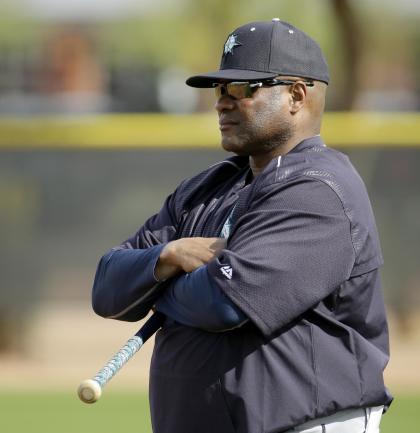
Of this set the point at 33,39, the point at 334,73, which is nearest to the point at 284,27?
the point at 334,73

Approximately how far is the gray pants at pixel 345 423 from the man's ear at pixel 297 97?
35.6 inches

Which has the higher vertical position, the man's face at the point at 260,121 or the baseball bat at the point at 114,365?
the man's face at the point at 260,121

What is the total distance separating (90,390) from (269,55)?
1.12 metres

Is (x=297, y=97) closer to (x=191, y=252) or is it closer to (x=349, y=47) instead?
(x=191, y=252)

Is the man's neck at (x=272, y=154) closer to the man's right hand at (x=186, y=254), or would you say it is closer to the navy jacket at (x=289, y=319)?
the navy jacket at (x=289, y=319)

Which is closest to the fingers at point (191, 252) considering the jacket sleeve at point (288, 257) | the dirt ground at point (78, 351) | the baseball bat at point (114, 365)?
the jacket sleeve at point (288, 257)

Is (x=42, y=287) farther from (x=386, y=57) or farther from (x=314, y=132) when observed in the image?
(x=386, y=57)

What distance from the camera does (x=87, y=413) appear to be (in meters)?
7.32

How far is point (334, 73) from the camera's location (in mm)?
18703

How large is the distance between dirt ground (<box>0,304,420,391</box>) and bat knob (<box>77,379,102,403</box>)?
235 inches

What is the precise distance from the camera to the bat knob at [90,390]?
2.73 meters

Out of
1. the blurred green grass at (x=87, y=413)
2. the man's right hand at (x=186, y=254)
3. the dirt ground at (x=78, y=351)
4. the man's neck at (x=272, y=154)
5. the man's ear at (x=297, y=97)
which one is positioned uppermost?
the man's ear at (x=297, y=97)

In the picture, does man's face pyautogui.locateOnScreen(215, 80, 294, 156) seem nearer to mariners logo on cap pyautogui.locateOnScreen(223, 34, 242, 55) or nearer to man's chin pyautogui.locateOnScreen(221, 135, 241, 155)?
man's chin pyautogui.locateOnScreen(221, 135, 241, 155)

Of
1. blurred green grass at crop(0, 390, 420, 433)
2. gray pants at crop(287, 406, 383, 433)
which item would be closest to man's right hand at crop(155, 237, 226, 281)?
gray pants at crop(287, 406, 383, 433)
